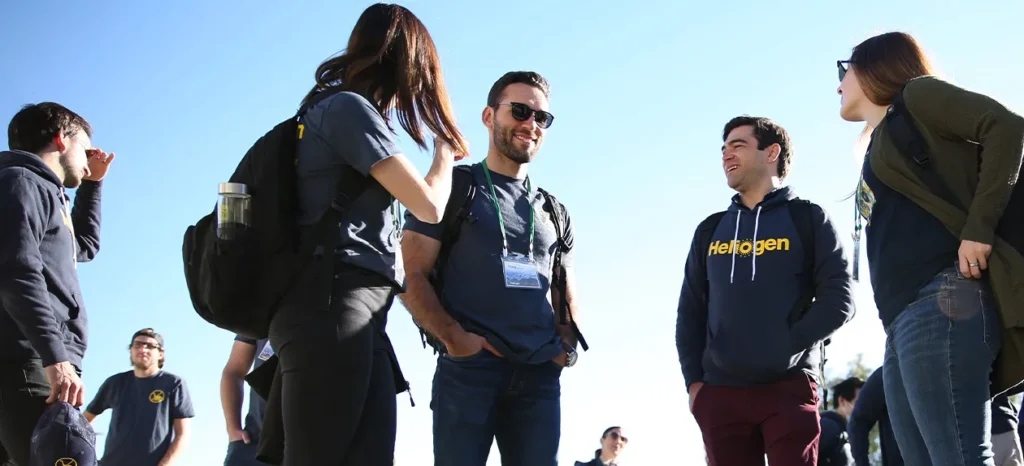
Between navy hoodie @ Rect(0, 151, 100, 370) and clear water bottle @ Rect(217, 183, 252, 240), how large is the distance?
1.57 meters

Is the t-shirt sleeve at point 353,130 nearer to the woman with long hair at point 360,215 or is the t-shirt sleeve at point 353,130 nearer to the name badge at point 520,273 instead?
the woman with long hair at point 360,215

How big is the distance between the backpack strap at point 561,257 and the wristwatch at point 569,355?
10cm

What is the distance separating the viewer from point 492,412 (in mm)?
4418

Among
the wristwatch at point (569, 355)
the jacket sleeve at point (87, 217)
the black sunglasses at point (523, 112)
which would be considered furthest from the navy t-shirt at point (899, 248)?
the jacket sleeve at point (87, 217)

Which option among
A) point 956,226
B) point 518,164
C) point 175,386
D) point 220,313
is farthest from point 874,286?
point 175,386

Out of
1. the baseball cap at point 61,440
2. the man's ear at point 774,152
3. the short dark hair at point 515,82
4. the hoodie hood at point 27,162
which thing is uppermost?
the short dark hair at point 515,82

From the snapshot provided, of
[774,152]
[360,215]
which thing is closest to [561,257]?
[774,152]

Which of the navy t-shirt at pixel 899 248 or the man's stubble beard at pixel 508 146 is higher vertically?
the man's stubble beard at pixel 508 146

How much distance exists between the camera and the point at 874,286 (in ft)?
12.1

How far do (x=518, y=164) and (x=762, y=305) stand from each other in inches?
52.5

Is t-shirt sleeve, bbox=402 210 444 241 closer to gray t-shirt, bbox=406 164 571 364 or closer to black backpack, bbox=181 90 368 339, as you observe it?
gray t-shirt, bbox=406 164 571 364

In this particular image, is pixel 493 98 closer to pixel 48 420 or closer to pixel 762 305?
pixel 762 305

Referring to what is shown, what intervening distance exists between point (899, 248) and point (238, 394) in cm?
381

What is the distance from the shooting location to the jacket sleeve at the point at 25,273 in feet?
13.6
